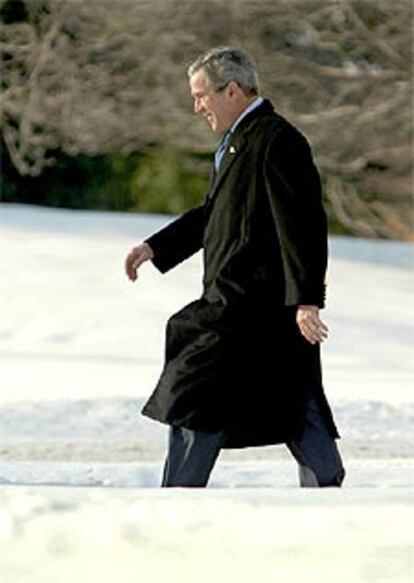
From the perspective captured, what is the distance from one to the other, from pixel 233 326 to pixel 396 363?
6.72m

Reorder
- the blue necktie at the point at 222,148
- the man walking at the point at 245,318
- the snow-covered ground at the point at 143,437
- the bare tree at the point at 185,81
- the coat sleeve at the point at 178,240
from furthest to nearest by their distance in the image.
Answer: the bare tree at the point at 185,81
the coat sleeve at the point at 178,240
the blue necktie at the point at 222,148
the man walking at the point at 245,318
the snow-covered ground at the point at 143,437

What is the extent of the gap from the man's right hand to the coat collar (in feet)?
1.53

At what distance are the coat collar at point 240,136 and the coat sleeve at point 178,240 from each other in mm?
325

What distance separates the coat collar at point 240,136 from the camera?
6289 mm

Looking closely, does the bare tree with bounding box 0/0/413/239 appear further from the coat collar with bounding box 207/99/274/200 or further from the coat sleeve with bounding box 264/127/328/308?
the coat sleeve with bounding box 264/127/328/308

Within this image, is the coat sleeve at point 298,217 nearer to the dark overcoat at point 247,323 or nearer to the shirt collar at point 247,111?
the dark overcoat at point 247,323

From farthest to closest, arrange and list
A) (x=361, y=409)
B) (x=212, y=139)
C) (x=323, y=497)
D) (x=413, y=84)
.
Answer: (x=212, y=139) → (x=413, y=84) → (x=361, y=409) → (x=323, y=497)

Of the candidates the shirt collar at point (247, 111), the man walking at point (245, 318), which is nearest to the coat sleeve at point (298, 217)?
the man walking at point (245, 318)

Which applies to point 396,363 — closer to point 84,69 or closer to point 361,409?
point 361,409

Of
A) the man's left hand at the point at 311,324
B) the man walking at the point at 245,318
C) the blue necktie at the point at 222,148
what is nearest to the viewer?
the man's left hand at the point at 311,324

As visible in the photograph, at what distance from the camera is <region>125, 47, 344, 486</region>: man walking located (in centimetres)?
623

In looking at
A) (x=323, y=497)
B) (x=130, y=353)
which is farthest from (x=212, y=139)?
(x=323, y=497)

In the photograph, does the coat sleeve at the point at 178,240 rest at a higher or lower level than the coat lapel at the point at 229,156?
lower

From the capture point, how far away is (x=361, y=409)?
34.9ft
